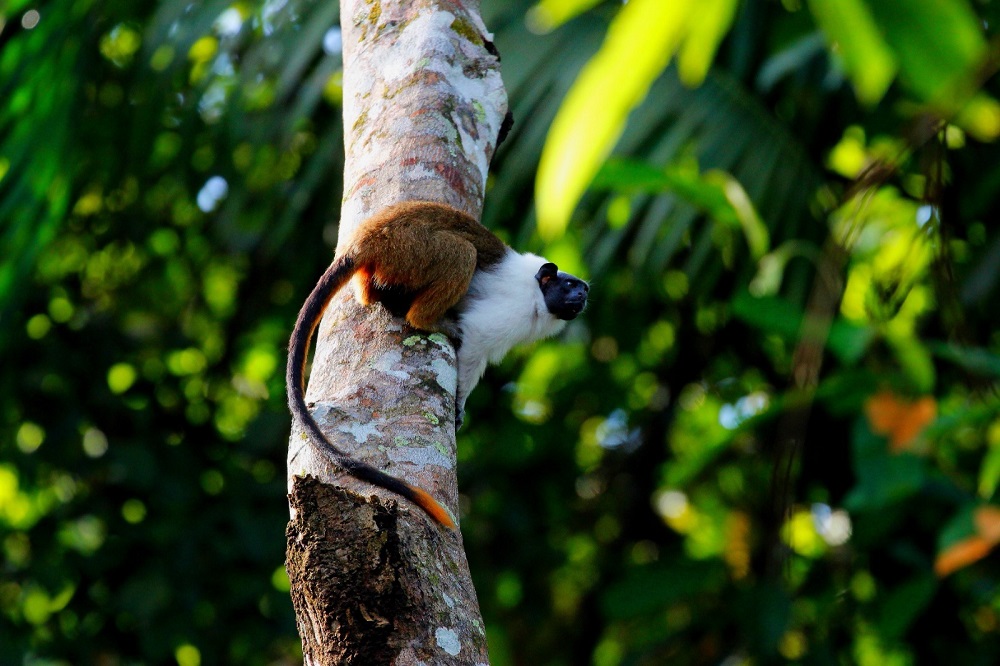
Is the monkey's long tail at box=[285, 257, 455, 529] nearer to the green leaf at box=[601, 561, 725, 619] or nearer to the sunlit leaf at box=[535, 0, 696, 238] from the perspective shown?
the sunlit leaf at box=[535, 0, 696, 238]

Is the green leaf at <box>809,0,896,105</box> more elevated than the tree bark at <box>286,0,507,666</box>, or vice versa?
the green leaf at <box>809,0,896,105</box>

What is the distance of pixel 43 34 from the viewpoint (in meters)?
3.32

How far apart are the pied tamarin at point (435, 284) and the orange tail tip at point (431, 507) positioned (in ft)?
0.89

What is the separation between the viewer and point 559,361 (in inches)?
212

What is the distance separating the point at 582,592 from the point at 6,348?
3539 millimetres

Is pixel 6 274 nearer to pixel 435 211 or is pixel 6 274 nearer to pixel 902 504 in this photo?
pixel 435 211

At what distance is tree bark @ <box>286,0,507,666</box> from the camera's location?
5.60 feet

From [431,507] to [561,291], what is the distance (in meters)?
1.72

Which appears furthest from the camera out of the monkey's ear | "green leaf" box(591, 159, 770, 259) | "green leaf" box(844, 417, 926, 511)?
the monkey's ear

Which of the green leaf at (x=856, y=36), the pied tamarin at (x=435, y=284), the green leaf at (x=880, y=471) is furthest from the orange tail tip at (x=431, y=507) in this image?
the green leaf at (x=880, y=471)

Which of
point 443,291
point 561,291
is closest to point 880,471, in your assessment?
point 561,291

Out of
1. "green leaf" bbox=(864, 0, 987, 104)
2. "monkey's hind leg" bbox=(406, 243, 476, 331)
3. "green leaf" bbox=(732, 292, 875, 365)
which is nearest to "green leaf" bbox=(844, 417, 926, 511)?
"green leaf" bbox=(732, 292, 875, 365)

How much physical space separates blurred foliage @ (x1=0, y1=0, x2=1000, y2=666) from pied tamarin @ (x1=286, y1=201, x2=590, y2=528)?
0.42 m

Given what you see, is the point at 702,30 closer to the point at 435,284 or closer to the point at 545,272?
the point at 435,284
